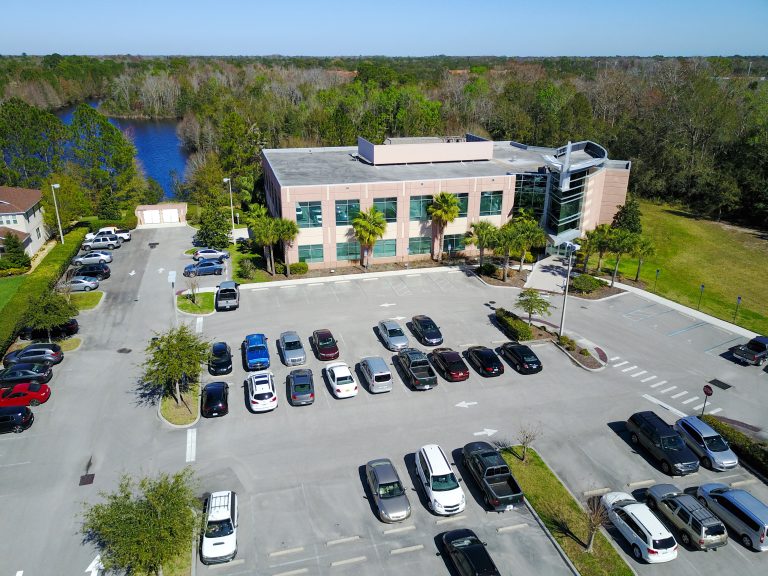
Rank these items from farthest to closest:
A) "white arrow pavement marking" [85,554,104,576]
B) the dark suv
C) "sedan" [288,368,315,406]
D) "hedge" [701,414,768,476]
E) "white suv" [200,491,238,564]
A: "sedan" [288,368,315,406] → "hedge" [701,414,768,476] → the dark suv → "white suv" [200,491,238,564] → "white arrow pavement marking" [85,554,104,576]

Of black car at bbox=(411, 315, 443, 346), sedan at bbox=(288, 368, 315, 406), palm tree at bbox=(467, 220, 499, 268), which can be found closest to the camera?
sedan at bbox=(288, 368, 315, 406)

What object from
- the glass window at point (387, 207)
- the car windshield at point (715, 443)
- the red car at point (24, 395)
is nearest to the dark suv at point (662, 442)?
the car windshield at point (715, 443)

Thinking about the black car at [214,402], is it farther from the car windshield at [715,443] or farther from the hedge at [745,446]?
the hedge at [745,446]

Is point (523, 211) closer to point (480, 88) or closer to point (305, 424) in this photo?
point (305, 424)

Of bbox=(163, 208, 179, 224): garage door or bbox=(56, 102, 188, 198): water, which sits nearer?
bbox=(163, 208, 179, 224): garage door

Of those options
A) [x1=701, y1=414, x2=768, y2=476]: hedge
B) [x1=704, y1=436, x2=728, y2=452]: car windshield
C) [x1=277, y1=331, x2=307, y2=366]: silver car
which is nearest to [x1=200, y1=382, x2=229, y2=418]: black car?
[x1=277, y1=331, x2=307, y2=366]: silver car

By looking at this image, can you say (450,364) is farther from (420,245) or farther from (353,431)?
(420,245)

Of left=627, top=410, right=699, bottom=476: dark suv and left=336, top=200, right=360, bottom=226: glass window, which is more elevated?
left=336, top=200, right=360, bottom=226: glass window

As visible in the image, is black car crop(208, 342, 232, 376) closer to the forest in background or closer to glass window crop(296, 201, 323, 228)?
glass window crop(296, 201, 323, 228)
